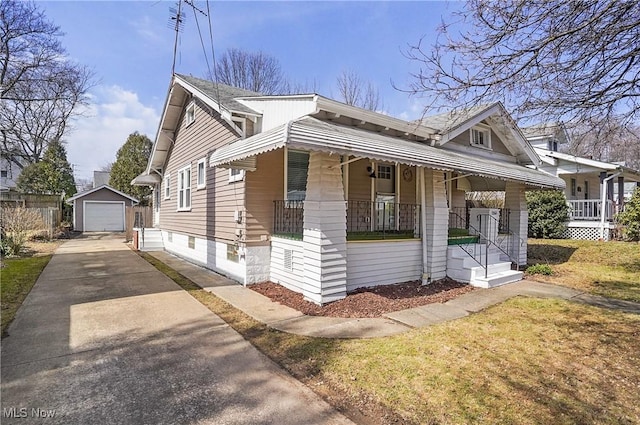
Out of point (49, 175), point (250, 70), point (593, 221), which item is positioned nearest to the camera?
point (593, 221)

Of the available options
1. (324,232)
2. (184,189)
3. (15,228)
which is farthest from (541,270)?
(15,228)

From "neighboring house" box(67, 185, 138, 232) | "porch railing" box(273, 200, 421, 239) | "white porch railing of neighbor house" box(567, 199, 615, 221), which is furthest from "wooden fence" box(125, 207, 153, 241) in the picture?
"white porch railing of neighbor house" box(567, 199, 615, 221)

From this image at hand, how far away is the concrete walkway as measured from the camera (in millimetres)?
5191

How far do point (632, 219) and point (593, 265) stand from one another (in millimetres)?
A: 4375

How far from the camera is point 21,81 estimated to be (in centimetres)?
2241

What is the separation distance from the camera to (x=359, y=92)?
2705 cm

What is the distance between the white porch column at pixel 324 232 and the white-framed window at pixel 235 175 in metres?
2.27

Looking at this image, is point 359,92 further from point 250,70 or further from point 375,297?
point 375,297

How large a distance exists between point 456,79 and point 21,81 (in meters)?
28.5

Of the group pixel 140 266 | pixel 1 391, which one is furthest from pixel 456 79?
pixel 140 266

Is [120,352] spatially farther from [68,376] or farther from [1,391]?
[1,391]

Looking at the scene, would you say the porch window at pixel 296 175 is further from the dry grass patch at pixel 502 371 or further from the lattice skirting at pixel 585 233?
the lattice skirting at pixel 585 233

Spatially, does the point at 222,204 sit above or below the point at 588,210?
above

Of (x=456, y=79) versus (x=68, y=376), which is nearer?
(x=68, y=376)
